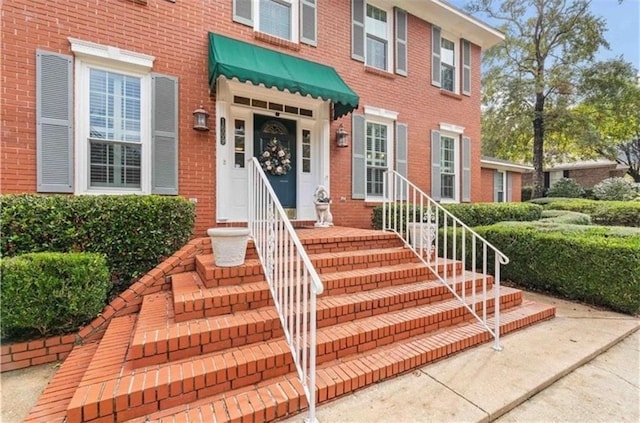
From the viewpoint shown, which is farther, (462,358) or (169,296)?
(169,296)

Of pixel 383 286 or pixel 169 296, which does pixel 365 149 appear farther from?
pixel 169 296

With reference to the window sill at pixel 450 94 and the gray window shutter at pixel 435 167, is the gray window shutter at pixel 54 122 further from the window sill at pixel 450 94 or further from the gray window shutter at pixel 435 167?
the window sill at pixel 450 94

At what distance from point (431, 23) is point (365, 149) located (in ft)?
13.7

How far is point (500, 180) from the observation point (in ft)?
42.3

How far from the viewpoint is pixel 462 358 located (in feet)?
10.2

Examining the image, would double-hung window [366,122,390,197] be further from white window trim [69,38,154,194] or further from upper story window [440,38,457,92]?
white window trim [69,38,154,194]

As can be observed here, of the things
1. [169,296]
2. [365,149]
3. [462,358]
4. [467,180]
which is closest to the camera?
[462,358]

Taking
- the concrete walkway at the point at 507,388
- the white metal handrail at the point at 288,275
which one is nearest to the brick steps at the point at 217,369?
the white metal handrail at the point at 288,275

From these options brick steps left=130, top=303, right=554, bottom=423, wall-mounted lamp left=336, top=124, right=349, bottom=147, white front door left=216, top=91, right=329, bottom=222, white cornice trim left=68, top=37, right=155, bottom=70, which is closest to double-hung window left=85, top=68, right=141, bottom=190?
white cornice trim left=68, top=37, right=155, bottom=70

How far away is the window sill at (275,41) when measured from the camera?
5.72m

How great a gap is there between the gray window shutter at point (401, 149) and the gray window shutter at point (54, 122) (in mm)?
6205

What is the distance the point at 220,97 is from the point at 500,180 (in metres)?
11.9

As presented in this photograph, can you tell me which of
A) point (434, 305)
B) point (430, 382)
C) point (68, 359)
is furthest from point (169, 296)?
point (434, 305)

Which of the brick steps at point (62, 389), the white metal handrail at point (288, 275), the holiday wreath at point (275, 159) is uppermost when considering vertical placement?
the holiday wreath at point (275, 159)
